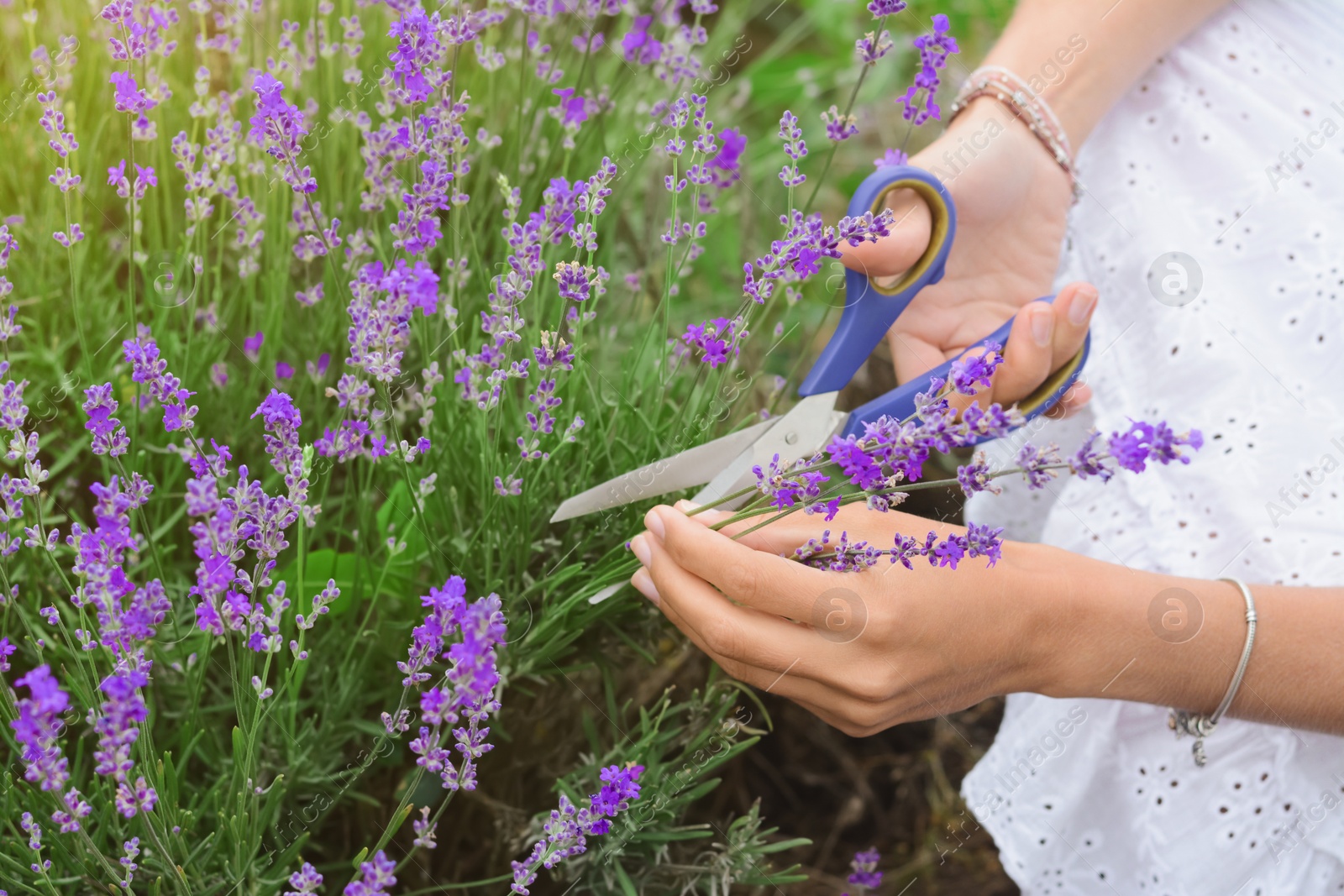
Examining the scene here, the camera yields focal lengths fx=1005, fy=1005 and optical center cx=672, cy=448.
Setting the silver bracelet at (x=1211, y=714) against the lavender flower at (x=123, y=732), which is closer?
the lavender flower at (x=123, y=732)

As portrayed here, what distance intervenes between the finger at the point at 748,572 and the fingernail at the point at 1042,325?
349mm

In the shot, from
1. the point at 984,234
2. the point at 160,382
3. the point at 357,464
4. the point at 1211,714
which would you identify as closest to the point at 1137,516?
the point at 1211,714

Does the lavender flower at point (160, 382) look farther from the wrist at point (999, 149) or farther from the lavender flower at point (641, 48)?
the wrist at point (999, 149)

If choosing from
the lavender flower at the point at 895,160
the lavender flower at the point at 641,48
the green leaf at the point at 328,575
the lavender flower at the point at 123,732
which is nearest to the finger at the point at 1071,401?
the lavender flower at the point at 895,160

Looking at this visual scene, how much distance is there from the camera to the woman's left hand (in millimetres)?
825

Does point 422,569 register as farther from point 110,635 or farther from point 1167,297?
point 1167,297

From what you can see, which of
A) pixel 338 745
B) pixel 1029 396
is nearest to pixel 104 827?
pixel 338 745

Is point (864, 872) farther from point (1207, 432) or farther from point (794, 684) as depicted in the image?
point (1207, 432)

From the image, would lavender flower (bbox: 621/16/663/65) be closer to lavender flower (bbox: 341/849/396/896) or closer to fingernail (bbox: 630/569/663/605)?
fingernail (bbox: 630/569/663/605)

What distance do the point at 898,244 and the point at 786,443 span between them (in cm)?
24

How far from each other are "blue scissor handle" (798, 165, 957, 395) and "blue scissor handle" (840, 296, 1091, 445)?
0.06 meters

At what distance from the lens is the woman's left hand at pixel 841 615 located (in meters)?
0.83

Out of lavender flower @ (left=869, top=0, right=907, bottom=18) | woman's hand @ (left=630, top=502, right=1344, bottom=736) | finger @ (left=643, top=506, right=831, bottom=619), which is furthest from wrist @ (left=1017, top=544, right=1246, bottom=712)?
lavender flower @ (left=869, top=0, right=907, bottom=18)

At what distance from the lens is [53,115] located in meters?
0.86
